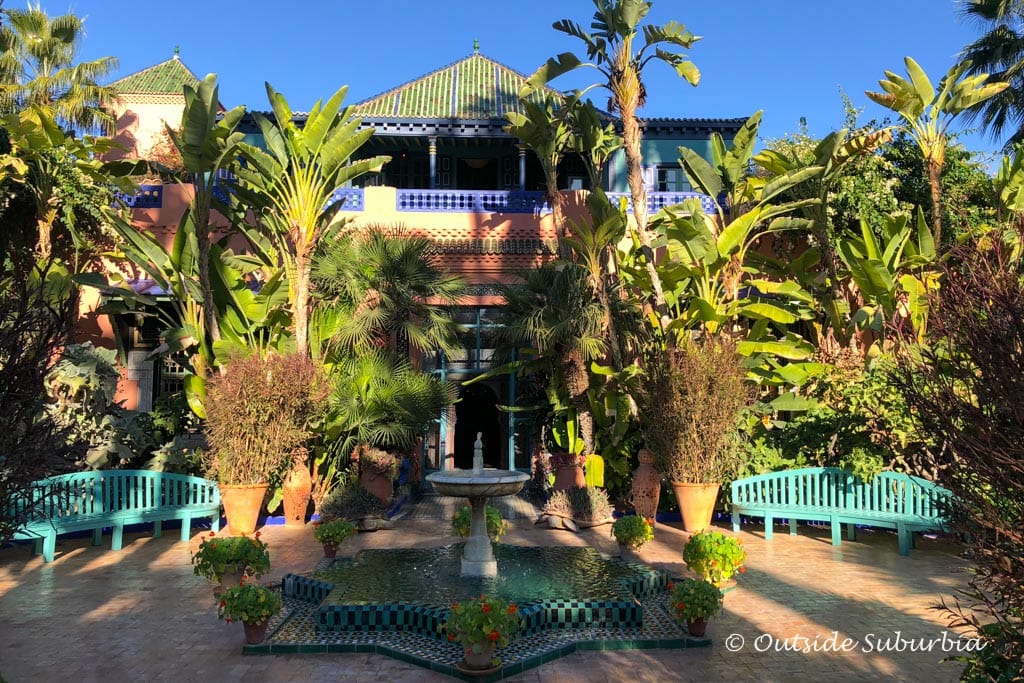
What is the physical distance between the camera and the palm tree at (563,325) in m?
11.1

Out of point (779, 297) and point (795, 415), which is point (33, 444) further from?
point (779, 297)

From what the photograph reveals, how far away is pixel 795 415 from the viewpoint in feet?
40.1

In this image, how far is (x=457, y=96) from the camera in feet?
63.1

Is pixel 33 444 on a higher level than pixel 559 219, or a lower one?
lower

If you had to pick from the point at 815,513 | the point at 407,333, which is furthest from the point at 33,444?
the point at 815,513

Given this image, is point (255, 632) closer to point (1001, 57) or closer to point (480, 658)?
point (480, 658)

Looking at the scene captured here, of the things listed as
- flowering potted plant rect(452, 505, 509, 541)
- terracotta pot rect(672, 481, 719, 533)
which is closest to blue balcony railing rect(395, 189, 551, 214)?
terracotta pot rect(672, 481, 719, 533)

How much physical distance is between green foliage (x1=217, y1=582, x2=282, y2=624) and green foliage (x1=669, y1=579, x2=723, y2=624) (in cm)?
312

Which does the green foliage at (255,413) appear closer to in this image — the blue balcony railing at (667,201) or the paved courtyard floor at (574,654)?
the paved courtyard floor at (574,654)

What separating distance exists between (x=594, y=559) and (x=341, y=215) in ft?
32.0

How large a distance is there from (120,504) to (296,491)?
2.26 m

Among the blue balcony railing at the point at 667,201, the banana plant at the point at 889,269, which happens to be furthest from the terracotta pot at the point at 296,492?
the banana plant at the point at 889,269

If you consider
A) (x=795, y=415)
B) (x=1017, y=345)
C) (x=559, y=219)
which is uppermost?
(x=559, y=219)

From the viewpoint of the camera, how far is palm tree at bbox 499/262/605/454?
36.3 feet
